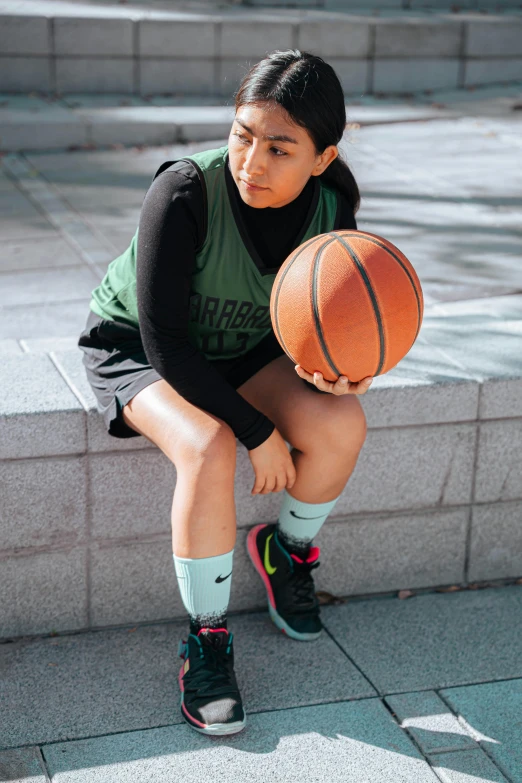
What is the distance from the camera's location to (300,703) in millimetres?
2984

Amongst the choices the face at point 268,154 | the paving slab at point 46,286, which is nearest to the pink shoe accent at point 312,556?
the face at point 268,154

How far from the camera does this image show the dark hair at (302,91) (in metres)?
2.67

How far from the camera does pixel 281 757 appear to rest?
9.02ft

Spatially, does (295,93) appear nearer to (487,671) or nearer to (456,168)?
(487,671)

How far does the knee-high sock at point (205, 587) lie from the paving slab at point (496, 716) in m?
0.73

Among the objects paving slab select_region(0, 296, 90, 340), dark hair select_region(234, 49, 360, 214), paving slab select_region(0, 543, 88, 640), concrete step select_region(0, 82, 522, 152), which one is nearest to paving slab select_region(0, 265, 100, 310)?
paving slab select_region(0, 296, 90, 340)

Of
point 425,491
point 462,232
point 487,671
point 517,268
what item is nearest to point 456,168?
point 462,232

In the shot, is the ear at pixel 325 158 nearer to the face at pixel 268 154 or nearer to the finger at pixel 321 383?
the face at pixel 268 154

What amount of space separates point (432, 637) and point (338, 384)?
3.44 ft

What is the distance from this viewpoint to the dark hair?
8.77ft

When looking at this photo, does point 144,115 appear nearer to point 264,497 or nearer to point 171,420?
point 264,497

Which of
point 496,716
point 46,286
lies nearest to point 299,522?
point 496,716

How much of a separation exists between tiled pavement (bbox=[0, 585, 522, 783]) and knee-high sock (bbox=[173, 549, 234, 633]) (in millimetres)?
260

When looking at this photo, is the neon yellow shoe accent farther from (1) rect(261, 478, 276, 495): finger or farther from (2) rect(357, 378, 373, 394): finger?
(2) rect(357, 378, 373, 394): finger
